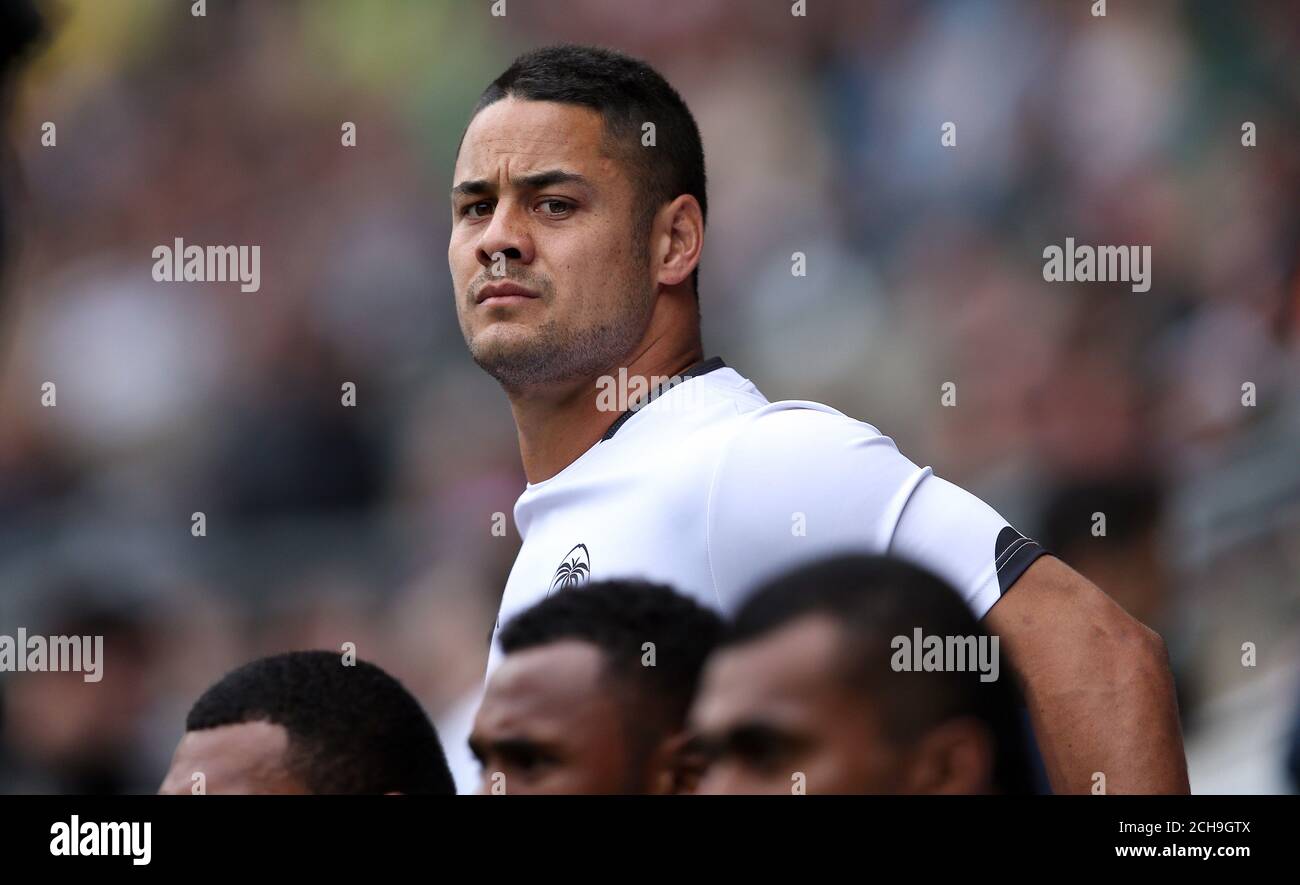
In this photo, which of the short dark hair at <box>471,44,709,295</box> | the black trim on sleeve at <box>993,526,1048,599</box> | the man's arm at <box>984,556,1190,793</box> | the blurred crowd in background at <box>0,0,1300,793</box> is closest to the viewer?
the man's arm at <box>984,556,1190,793</box>

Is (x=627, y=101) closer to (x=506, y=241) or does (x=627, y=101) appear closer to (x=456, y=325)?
(x=506, y=241)

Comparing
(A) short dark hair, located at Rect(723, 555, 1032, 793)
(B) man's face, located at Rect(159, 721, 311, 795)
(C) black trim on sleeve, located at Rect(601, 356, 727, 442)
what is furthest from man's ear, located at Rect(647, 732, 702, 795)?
(C) black trim on sleeve, located at Rect(601, 356, 727, 442)

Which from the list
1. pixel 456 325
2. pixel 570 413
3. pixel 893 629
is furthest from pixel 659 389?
pixel 456 325

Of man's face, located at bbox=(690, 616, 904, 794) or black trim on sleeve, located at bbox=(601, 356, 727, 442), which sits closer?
man's face, located at bbox=(690, 616, 904, 794)

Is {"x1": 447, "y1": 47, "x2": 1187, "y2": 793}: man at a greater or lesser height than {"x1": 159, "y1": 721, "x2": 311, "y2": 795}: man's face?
greater

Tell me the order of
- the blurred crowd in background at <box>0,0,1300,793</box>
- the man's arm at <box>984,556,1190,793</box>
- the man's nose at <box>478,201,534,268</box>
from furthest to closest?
the blurred crowd in background at <box>0,0,1300,793</box>
the man's nose at <box>478,201,534,268</box>
the man's arm at <box>984,556,1190,793</box>

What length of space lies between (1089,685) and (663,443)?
775 mm

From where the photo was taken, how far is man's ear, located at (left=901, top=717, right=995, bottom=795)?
1648mm

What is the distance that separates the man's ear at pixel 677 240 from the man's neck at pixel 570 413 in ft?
0.41

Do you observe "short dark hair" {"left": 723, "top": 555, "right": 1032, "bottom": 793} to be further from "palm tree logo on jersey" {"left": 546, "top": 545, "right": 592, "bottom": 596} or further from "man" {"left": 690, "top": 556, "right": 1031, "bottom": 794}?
"palm tree logo on jersey" {"left": 546, "top": 545, "right": 592, "bottom": 596}

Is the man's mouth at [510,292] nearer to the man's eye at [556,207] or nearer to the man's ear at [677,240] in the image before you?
the man's eye at [556,207]

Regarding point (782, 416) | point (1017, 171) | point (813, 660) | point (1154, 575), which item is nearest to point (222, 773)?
point (813, 660)

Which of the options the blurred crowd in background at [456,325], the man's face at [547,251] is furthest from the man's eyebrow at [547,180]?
the blurred crowd in background at [456,325]

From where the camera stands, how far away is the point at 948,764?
166 cm
